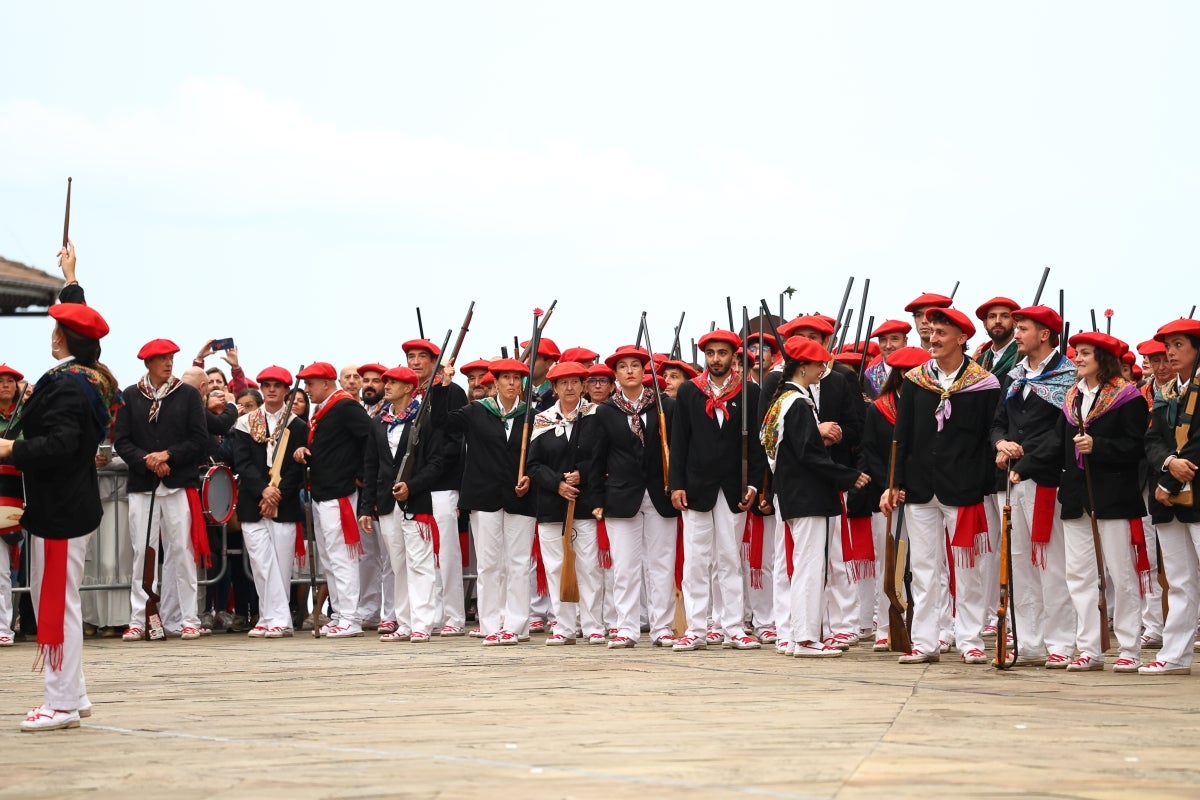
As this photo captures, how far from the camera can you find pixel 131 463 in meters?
14.1

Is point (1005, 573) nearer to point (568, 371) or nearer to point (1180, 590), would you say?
point (1180, 590)

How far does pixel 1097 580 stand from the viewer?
10.5 m

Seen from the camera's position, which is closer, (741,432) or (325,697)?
(325,697)

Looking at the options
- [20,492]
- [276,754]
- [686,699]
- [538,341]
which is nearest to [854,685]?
[686,699]

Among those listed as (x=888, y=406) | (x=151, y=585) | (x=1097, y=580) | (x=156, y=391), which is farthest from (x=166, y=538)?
(x=1097, y=580)

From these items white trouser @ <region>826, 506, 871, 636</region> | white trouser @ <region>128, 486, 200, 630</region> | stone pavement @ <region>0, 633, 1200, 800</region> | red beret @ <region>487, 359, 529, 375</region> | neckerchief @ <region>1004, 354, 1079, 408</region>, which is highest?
red beret @ <region>487, 359, 529, 375</region>

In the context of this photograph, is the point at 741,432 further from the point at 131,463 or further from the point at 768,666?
the point at 131,463

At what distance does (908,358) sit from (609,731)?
5.49 meters

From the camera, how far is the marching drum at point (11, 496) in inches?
324

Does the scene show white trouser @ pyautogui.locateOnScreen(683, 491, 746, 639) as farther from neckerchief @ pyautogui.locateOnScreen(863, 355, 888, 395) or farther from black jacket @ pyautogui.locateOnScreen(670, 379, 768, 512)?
neckerchief @ pyautogui.locateOnScreen(863, 355, 888, 395)

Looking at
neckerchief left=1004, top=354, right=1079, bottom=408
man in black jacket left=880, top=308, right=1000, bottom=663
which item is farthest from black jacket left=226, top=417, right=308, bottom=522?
neckerchief left=1004, top=354, right=1079, bottom=408

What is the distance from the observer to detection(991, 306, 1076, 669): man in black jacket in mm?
10547

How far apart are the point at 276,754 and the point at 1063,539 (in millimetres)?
5620

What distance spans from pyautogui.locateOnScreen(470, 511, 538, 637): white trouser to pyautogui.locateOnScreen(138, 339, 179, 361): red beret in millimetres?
2948
